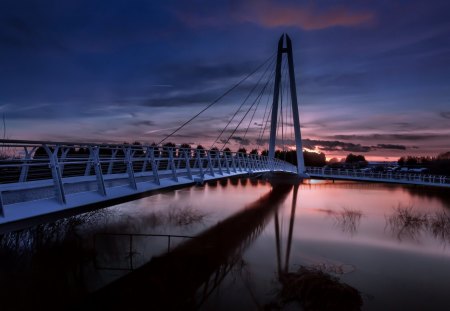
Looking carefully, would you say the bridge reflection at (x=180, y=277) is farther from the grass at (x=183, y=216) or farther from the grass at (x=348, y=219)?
the grass at (x=348, y=219)

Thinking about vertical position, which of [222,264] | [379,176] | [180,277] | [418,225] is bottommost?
[418,225]

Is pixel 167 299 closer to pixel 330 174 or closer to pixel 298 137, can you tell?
pixel 298 137

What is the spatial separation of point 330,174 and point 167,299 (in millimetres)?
39538

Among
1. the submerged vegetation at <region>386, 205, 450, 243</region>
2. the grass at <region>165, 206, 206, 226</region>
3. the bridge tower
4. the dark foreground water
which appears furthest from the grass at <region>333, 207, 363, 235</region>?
the bridge tower

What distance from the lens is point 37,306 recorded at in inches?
312

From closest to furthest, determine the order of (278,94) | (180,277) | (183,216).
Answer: (180,277) → (183,216) → (278,94)

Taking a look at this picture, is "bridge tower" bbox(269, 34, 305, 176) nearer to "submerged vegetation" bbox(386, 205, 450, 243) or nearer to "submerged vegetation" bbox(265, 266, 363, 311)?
"submerged vegetation" bbox(386, 205, 450, 243)

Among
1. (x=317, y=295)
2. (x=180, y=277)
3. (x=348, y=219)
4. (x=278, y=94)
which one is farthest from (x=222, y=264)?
(x=278, y=94)

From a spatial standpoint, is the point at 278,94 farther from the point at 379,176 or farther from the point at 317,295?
the point at 317,295

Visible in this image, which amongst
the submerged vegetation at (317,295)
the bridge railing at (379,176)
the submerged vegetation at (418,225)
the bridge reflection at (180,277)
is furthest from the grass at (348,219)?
the bridge railing at (379,176)

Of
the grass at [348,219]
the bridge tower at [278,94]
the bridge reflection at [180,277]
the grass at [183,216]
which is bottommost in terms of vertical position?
the grass at [348,219]

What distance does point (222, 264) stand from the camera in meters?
11.2

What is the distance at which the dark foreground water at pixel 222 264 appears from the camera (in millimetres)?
8344

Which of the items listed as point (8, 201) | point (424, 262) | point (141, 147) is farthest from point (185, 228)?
point (8, 201)
